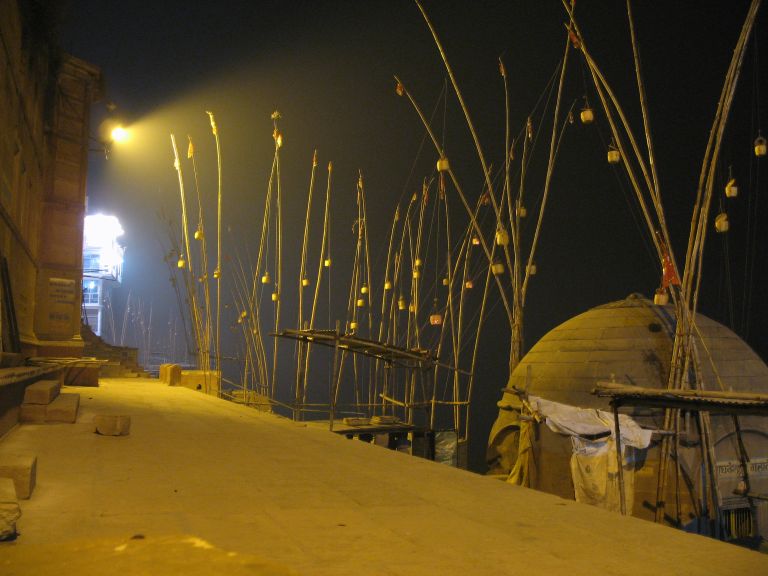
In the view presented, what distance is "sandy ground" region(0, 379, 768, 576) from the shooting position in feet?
12.3

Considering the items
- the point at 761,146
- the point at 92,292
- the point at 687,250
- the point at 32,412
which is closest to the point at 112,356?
the point at 32,412

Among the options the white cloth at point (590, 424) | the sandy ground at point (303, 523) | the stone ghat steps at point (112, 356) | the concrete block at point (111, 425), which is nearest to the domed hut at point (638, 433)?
the white cloth at point (590, 424)

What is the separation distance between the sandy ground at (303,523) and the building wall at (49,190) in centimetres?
765

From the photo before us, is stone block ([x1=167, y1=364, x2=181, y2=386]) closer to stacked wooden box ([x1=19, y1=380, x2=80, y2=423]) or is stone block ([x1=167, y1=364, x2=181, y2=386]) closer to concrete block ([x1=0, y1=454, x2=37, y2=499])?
stacked wooden box ([x1=19, y1=380, x2=80, y2=423])

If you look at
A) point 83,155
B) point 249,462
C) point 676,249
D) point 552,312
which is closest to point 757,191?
point 676,249

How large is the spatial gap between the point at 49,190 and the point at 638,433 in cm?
1610

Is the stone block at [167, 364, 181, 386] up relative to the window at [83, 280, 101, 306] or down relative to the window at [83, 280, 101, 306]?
down

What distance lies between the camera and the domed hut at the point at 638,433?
15.3 metres

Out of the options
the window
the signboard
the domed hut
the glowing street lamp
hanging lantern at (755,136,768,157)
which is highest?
the glowing street lamp

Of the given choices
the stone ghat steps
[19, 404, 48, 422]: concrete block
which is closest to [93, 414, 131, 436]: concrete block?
[19, 404, 48, 422]: concrete block

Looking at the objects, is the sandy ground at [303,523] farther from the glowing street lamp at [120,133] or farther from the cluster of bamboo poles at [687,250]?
the glowing street lamp at [120,133]

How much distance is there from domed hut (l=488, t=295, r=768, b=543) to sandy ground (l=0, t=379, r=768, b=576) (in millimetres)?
7613

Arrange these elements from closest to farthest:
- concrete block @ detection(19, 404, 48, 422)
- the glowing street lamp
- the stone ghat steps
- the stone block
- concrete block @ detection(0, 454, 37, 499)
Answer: concrete block @ detection(0, 454, 37, 499), concrete block @ detection(19, 404, 48, 422), the glowing street lamp, the stone block, the stone ghat steps

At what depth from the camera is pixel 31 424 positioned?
31.9 feet
